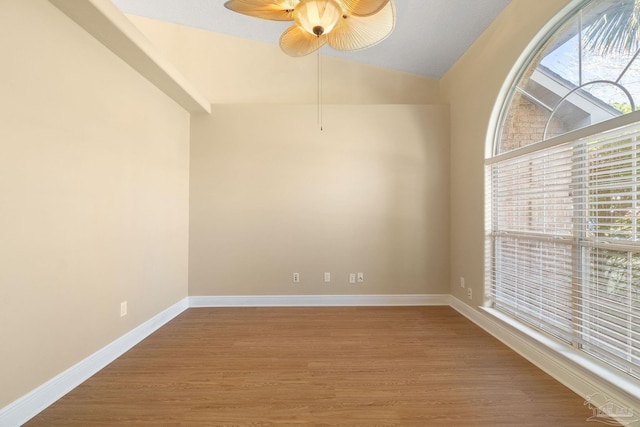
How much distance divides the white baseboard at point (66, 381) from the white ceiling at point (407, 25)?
3501 millimetres

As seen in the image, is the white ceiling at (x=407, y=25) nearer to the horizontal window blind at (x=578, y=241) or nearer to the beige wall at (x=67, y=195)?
the beige wall at (x=67, y=195)

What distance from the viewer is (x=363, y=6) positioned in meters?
1.48

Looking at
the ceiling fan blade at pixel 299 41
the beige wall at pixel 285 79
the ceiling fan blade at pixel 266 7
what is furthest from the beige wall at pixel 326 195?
the ceiling fan blade at pixel 266 7

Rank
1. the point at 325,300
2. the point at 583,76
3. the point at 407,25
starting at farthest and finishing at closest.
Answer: the point at 325,300
the point at 407,25
the point at 583,76

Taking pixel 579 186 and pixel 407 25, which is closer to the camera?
pixel 579 186

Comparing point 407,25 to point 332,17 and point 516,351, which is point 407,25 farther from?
point 516,351

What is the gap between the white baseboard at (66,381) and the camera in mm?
1521

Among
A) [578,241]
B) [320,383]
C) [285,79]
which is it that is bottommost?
[320,383]

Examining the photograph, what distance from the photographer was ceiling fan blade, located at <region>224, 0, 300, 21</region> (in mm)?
1533

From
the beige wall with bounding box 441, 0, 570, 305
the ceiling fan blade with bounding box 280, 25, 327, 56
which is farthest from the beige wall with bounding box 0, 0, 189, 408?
the beige wall with bounding box 441, 0, 570, 305

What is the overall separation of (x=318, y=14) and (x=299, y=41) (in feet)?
1.37

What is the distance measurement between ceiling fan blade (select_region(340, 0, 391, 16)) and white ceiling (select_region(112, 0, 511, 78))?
138 cm

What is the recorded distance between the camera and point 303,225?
3.52 meters

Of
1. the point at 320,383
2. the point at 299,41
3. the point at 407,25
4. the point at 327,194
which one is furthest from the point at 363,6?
the point at 320,383
